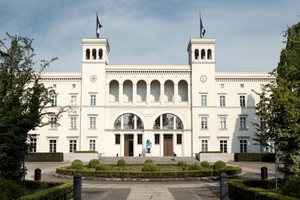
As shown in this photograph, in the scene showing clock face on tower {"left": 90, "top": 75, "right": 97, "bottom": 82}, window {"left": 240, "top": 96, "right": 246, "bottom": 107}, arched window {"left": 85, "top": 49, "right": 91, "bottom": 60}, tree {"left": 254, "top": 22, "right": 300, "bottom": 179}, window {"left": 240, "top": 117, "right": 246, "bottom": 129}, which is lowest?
tree {"left": 254, "top": 22, "right": 300, "bottom": 179}

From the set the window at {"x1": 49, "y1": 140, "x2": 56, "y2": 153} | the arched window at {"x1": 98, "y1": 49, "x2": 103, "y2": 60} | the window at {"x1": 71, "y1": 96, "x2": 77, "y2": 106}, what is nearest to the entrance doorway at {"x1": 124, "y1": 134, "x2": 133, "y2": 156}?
the window at {"x1": 71, "y1": 96, "x2": 77, "y2": 106}

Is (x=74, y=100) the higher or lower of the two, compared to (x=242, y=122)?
higher

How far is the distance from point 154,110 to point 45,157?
1756cm

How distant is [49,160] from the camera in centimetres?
4731

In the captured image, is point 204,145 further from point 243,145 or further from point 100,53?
point 100,53

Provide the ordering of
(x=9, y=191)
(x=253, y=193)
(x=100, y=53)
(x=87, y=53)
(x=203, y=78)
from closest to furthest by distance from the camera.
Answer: (x=9, y=191), (x=253, y=193), (x=203, y=78), (x=87, y=53), (x=100, y=53)

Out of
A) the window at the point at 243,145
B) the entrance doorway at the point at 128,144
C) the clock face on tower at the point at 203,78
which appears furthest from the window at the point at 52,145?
the window at the point at 243,145

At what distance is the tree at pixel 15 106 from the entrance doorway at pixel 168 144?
120 ft

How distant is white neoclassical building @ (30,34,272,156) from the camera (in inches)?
Answer: 2090

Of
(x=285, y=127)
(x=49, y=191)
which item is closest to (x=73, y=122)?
(x=49, y=191)

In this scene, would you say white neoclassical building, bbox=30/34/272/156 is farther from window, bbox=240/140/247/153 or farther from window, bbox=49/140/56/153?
window, bbox=49/140/56/153

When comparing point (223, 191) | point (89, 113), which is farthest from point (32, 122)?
point (89, 113)

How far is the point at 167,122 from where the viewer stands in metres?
54.5

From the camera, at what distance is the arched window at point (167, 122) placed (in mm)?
54156
